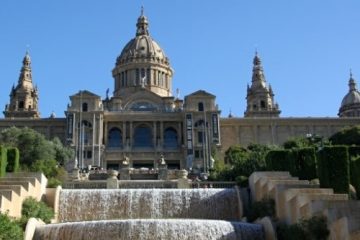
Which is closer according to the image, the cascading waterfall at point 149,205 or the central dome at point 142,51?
the cascading waterfall at point 149,205

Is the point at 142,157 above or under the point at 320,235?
above

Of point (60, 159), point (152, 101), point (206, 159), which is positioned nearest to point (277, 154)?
point (60, 159)

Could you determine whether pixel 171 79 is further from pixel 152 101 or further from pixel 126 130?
pixel 126 130

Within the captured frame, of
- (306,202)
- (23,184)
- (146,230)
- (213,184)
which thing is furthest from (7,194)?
(213,184)

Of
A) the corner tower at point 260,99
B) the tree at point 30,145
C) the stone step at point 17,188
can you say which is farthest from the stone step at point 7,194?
the corner tower at point 260,99

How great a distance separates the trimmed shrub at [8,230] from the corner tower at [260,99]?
243 ft

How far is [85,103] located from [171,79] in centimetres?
2480

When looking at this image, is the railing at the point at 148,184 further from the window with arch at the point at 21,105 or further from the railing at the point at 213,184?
the window with arch at the point at 21,105

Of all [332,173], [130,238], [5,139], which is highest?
[5,139]

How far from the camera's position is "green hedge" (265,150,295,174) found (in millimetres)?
33875

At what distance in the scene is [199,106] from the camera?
83.8 meters

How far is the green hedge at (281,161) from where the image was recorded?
33875 mm

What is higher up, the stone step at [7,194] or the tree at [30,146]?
the tree at [30,146]

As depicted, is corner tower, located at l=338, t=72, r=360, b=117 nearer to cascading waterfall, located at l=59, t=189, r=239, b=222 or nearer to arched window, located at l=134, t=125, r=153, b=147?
arched window, located at l=134, t=125, r=153, b=147
